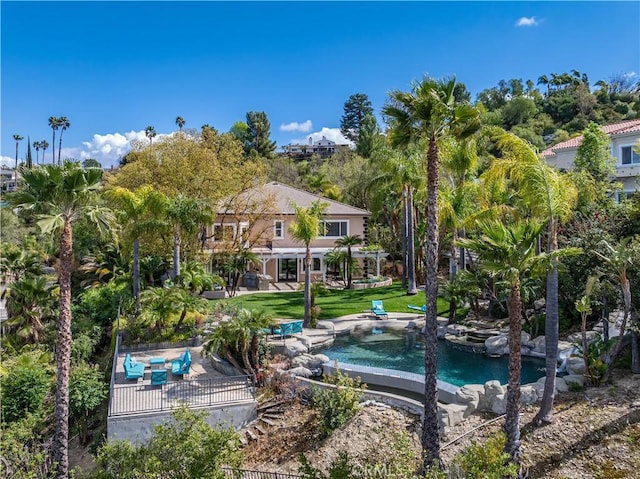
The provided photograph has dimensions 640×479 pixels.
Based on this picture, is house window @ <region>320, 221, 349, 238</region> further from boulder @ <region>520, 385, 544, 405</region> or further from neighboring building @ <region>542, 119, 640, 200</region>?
boulder @ <region>520, 385, 544, 405</region>

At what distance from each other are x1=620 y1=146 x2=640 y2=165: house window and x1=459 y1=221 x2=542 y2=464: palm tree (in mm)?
28816

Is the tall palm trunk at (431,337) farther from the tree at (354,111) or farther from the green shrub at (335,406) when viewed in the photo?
the tree at (354,111)

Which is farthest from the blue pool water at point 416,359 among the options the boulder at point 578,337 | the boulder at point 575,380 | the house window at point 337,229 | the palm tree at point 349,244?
the house window at point 337,229

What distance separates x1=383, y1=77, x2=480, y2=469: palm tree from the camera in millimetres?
12336

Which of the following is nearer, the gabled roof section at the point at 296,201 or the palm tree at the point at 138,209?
the palm tree at the point at 138,209

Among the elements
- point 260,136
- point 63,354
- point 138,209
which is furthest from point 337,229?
point 260,136

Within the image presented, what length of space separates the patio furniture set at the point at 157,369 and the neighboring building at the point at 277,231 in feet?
49.3

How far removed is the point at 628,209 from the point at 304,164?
2204 inches

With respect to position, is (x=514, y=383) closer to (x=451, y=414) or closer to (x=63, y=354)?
(x=451, y=414)

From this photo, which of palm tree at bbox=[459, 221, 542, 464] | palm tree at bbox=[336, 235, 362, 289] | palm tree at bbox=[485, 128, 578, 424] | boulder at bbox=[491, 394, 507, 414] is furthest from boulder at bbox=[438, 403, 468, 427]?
palm tree at bbox=[336, 235, 362, 289]

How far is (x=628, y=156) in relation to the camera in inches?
1390

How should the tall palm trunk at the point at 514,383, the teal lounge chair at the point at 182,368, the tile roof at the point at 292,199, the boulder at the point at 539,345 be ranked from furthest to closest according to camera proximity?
the tile roof at the point at 292,199
the boulder at the point at 539,345
the teal lounge chair at the point at 182,368
the tall palm trunk at the point at 514,383

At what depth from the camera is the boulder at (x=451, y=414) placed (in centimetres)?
1448

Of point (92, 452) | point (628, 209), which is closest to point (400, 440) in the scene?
point (92, 452)
